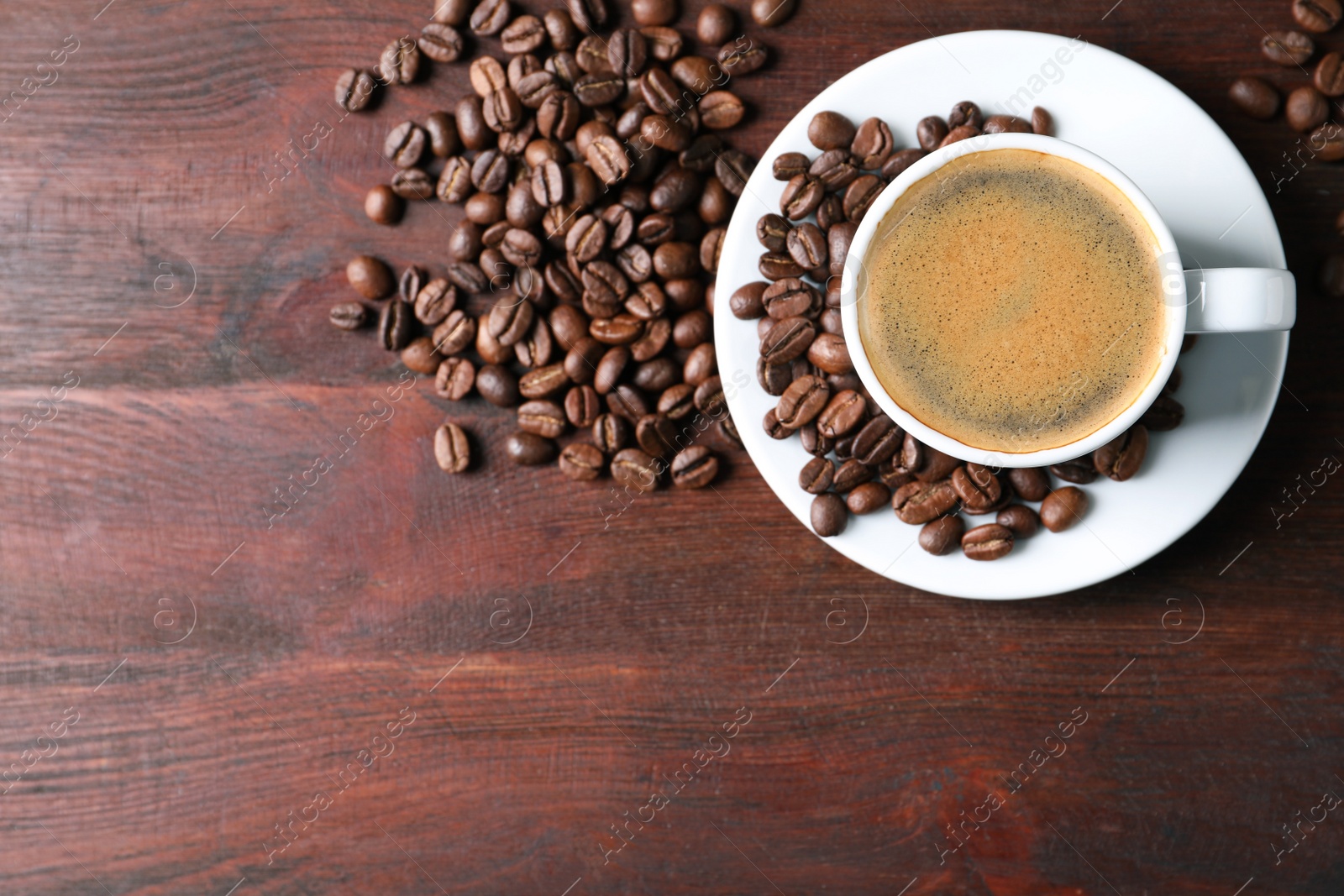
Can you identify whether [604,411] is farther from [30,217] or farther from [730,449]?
[30,217]

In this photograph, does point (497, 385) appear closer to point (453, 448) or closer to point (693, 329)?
point (453, 448)

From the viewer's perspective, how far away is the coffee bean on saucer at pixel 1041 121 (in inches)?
39.7

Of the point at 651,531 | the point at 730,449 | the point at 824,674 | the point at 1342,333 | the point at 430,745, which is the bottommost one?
the point at 430,745

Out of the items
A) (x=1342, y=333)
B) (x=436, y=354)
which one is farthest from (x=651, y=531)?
(x=1342, y=333)

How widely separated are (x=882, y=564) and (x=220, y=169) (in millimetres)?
1140

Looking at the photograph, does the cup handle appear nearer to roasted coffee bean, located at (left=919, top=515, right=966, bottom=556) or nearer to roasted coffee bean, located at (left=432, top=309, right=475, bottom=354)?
roasted coffee bean, located at (left=919, top=515, right=966, bottom=556)

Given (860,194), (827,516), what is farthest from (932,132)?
(827,516)

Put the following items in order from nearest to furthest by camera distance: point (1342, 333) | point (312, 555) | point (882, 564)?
point (882, 564) < point (1342, 333) < point (312, 555)

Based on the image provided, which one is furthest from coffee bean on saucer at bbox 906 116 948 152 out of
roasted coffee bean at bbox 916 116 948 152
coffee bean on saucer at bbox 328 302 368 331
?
coffee bean on saucer at bbox 328 302 368 331

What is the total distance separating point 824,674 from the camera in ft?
4.11

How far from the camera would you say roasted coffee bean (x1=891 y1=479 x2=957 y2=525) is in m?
1.10

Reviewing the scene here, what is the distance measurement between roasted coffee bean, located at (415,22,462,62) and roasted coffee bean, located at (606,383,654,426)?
1.82ft

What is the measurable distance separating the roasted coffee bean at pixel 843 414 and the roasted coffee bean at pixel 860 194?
A: 23 cm

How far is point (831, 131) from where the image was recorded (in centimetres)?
105
